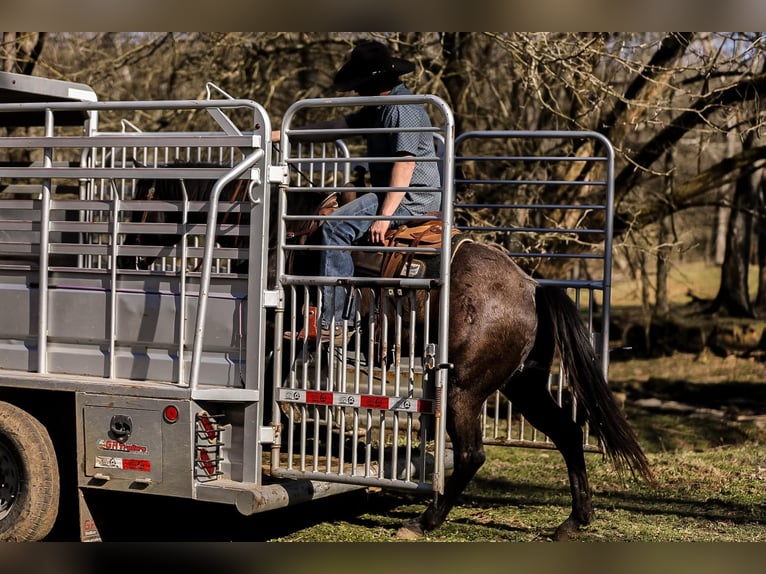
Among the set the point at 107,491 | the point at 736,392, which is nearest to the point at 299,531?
the point at 107,491

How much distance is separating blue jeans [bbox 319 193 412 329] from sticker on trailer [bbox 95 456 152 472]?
3.93ft

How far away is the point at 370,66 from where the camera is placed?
5.64 m

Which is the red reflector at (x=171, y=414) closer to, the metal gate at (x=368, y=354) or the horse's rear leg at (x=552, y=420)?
the metal gate at (x=368, y=354)

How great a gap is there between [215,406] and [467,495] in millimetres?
2819

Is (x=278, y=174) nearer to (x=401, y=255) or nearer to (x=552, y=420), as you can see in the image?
(x=401, y=255)

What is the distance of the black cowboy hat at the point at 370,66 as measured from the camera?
563 centimetres

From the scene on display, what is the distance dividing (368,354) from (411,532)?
118cm

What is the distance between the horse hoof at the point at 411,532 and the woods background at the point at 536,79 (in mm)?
4216

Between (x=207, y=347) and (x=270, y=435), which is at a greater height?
(x=207, y=347)

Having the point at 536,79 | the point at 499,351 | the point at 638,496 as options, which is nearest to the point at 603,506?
the point at 638,496

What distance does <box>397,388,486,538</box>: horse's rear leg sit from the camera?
18.0ft

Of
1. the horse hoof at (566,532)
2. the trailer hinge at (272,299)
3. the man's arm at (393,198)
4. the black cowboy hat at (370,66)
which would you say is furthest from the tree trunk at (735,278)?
the trailer hinge at (272,299)

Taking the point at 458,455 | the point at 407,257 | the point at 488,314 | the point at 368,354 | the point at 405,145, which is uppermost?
the point at 405,145
